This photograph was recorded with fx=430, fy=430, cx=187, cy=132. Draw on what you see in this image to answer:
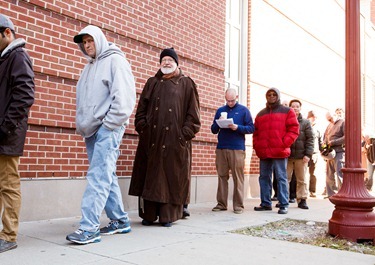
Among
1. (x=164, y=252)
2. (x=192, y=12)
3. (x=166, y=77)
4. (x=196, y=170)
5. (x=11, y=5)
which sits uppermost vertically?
(x=192, y=12)

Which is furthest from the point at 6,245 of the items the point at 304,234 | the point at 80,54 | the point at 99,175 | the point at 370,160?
the point at 370,160

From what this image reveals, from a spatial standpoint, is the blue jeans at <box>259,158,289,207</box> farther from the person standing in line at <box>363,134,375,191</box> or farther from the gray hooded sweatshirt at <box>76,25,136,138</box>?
the person standing in line at <box>363,134,375,191</box>

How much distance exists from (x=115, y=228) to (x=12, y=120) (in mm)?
1655

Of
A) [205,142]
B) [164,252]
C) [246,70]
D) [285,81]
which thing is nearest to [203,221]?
[164,252]

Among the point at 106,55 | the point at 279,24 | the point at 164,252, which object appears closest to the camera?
the point at 164,252

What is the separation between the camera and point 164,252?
385cm

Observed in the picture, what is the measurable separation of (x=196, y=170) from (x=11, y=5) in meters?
4.10

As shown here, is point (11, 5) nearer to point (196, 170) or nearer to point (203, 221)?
point (203, 221)

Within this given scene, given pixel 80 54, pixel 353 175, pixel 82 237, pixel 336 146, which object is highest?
pixel 80 54

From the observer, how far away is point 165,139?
16.9ft

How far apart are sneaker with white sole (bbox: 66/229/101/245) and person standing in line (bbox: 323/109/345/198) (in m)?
6.43

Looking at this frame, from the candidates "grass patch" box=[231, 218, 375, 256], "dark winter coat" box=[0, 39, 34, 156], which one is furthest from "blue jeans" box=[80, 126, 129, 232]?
"grass patch" box=[231, 218, 375, 256]

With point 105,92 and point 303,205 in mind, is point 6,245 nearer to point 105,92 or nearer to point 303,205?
point 105,92

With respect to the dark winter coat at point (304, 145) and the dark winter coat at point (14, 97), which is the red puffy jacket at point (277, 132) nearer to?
the dark winter coat at point (304, 145)
